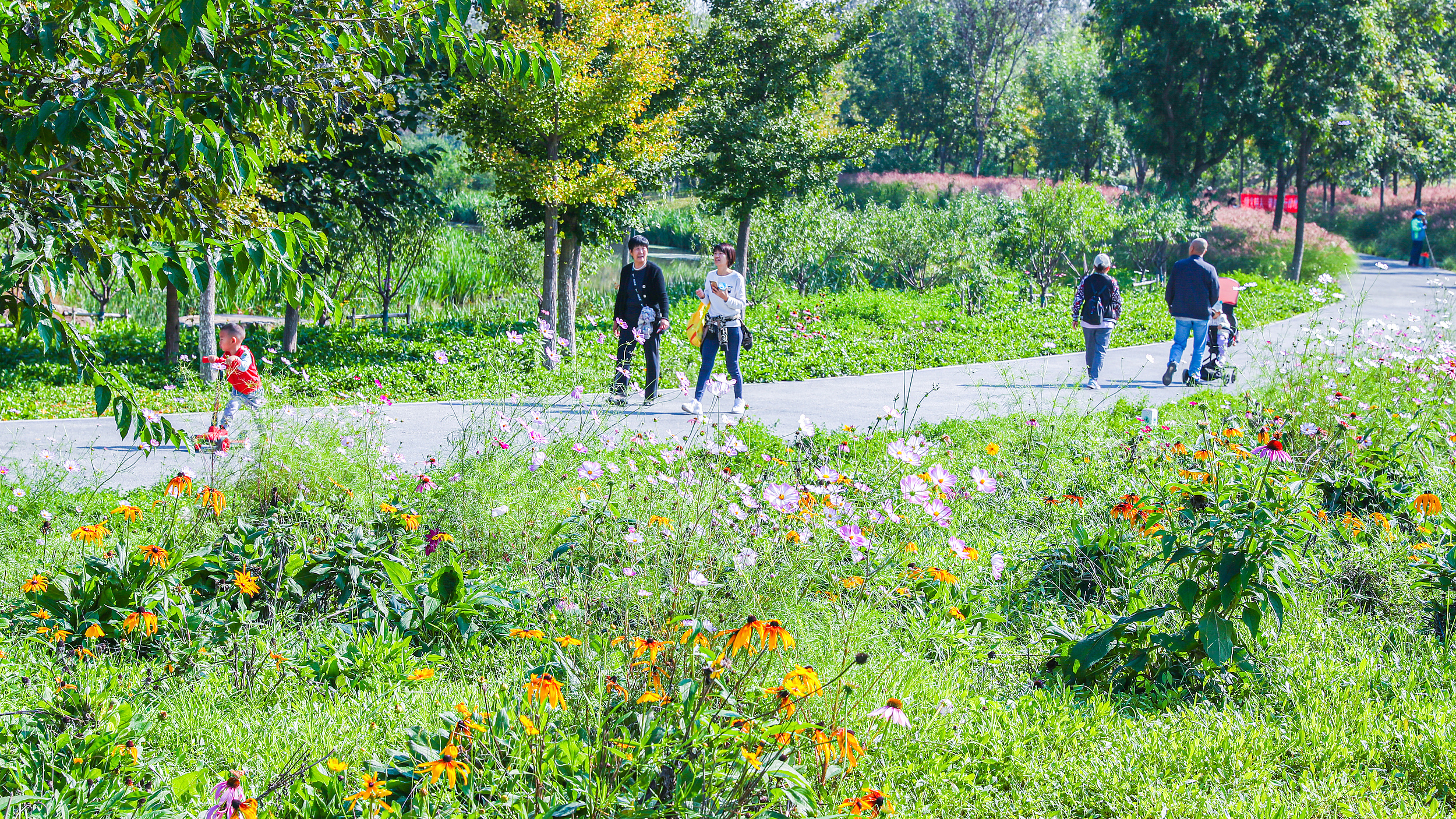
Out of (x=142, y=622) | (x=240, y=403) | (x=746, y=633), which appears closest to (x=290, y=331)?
(x=240, y=403)

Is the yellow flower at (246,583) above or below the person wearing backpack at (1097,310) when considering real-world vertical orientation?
below

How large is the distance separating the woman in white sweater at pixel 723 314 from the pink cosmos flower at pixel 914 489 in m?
5.07

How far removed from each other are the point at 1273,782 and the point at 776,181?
13808mm

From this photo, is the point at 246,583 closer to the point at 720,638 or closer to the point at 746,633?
the point at 720,638

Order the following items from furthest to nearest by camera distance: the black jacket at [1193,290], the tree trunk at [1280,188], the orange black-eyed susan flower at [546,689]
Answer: the tree trunk at [1280,188]
the black jacket at [1193,290]
the orange black-eyed susan flower at [546,689]

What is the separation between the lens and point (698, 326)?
29.0ft

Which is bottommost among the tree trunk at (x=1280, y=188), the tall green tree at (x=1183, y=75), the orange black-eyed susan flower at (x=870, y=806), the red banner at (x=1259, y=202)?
the orange black-eyed susan flower at (x=870, y=806)

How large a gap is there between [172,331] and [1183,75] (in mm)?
25855

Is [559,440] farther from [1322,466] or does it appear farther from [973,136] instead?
[973,136]

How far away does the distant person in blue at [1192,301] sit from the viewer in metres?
10.5

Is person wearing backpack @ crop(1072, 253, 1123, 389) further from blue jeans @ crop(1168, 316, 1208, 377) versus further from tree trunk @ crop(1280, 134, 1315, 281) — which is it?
tree trunk @ crop(1280, 134, 1315, 281)

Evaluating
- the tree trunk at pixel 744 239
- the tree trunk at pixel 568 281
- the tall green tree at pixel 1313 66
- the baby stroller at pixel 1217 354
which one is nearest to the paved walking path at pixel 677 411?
the baby stroller at pixel 1217 354

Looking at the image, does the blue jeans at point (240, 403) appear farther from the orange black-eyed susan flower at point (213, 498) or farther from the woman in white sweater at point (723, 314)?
the woman in white sweater at point (723, 314)

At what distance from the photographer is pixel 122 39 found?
2.67 m
